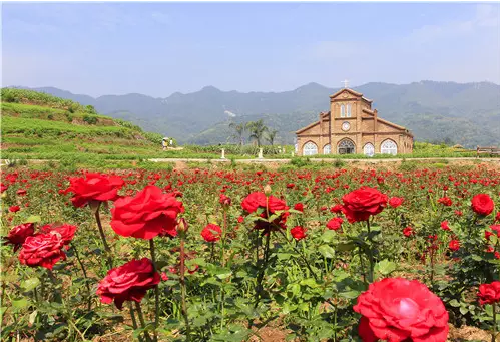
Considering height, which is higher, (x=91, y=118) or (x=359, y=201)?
(x=91, y=118)

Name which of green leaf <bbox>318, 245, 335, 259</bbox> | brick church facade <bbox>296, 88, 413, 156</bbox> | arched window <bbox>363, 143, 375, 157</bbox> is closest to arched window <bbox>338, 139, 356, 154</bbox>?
brick church facade <bbox>296, 88, 413, 156</bbox>

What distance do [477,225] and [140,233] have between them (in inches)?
118

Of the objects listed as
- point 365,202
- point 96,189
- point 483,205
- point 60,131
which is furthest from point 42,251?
point 60,131

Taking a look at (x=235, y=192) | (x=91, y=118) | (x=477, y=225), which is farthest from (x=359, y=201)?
(x=91, y=118)

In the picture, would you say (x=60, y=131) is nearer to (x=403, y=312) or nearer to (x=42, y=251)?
(x=42, y=251)

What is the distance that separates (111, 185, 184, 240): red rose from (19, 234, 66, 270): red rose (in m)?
0.87

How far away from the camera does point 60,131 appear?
35.9 metres

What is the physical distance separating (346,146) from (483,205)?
3736cm

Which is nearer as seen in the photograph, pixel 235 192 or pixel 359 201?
pixel 359 201

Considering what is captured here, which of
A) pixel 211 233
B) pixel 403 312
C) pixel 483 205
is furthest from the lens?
pixel 211 233

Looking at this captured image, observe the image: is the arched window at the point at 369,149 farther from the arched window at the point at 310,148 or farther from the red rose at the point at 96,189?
the red rose at the point at 96,189

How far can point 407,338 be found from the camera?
89 centimetres

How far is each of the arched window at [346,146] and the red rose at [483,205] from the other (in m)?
37.2

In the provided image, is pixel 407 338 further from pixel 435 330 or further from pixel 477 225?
pixel 477 225
